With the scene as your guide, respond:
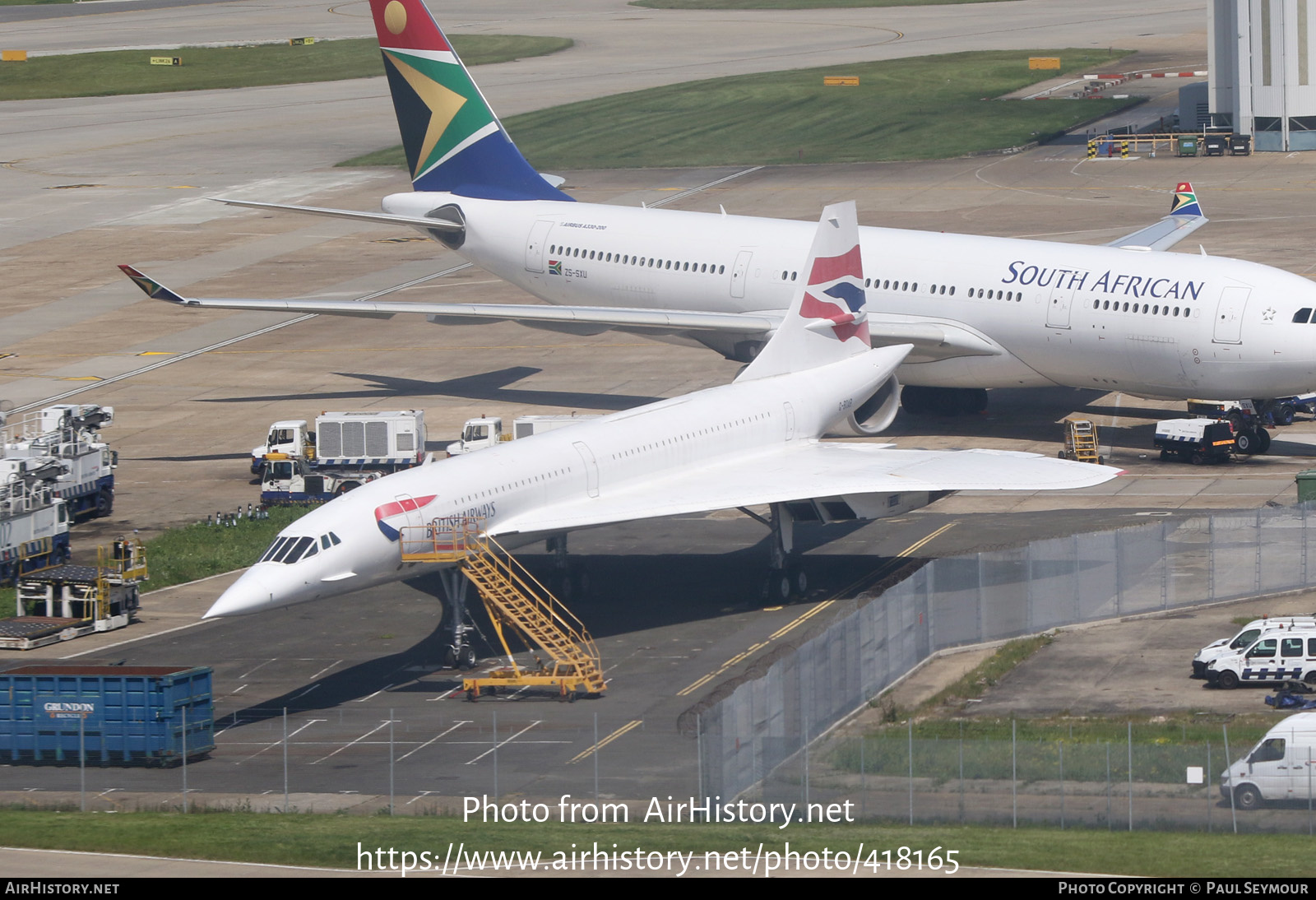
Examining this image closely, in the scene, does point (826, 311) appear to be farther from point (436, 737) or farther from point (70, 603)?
point (70, 603)

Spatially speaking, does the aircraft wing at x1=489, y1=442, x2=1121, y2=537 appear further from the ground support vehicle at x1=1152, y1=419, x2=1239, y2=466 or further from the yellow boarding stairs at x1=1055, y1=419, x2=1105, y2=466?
the ground support vehicle at x1=1152, y1=419, x2=1239, y2=466

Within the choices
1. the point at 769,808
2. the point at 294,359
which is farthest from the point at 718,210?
the point at 769,808

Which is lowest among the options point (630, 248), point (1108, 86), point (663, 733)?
point (663, 733)

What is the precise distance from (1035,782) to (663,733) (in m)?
9.12

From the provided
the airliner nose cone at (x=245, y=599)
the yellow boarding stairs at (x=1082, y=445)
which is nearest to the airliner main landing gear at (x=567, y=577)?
the airliner nose cone at (x=245, y=599)

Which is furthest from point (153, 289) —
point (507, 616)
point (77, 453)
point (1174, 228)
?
point (1174, 228)

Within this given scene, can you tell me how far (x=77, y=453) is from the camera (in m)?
58.0

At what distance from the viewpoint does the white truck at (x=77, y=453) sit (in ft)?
189

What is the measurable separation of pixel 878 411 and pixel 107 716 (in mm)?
27162

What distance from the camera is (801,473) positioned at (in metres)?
49.7

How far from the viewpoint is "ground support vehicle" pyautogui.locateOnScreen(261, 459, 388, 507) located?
2303 inches

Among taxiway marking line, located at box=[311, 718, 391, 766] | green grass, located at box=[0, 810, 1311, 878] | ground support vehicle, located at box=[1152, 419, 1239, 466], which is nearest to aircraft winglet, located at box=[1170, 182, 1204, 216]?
ground support vehicle, located at box=[1152, 419, 1239, 466]

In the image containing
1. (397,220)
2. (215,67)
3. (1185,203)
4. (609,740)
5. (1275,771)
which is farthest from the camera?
(215,67)
